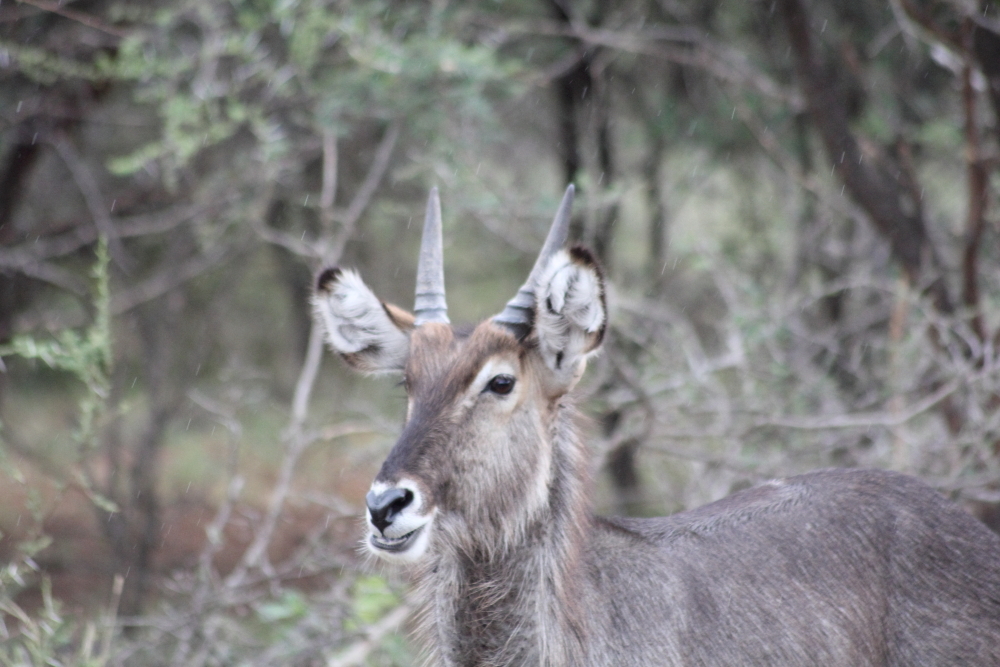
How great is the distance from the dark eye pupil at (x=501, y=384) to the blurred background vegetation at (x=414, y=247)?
4.83ft

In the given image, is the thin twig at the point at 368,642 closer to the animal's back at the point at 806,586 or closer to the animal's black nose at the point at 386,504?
the animal's back at the point at 806,586

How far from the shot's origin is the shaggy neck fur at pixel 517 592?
12.7 feet

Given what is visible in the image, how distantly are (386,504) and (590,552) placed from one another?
919 mm

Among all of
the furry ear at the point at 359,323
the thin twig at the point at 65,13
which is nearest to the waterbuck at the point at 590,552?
the furry ear at the point at 359,323

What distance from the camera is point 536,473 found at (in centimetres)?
404

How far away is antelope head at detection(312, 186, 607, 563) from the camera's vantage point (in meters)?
3.68

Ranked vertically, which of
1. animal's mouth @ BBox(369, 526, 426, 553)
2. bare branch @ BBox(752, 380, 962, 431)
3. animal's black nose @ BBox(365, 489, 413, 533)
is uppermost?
bare branch @ BBox(752, 380, 962, 431)

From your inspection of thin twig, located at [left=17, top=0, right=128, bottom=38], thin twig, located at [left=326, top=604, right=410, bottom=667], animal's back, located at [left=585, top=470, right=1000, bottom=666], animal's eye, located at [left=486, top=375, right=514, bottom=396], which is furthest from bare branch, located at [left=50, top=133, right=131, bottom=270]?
animal's back, located at [left=585, top=470, right=1000, bottom=666]

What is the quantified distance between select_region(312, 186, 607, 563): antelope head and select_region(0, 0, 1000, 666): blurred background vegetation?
→ 1.42 metres

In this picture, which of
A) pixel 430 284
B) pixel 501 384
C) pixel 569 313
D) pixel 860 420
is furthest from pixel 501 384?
pixel 860 420

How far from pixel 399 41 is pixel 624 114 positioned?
3820mm

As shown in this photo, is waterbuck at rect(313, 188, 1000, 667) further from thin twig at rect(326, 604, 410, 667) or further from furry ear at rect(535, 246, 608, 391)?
thin twig at rect(326, 604, 410, 667)

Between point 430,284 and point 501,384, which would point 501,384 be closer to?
point 501,384

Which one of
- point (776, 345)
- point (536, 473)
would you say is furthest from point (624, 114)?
point (536, 473)
